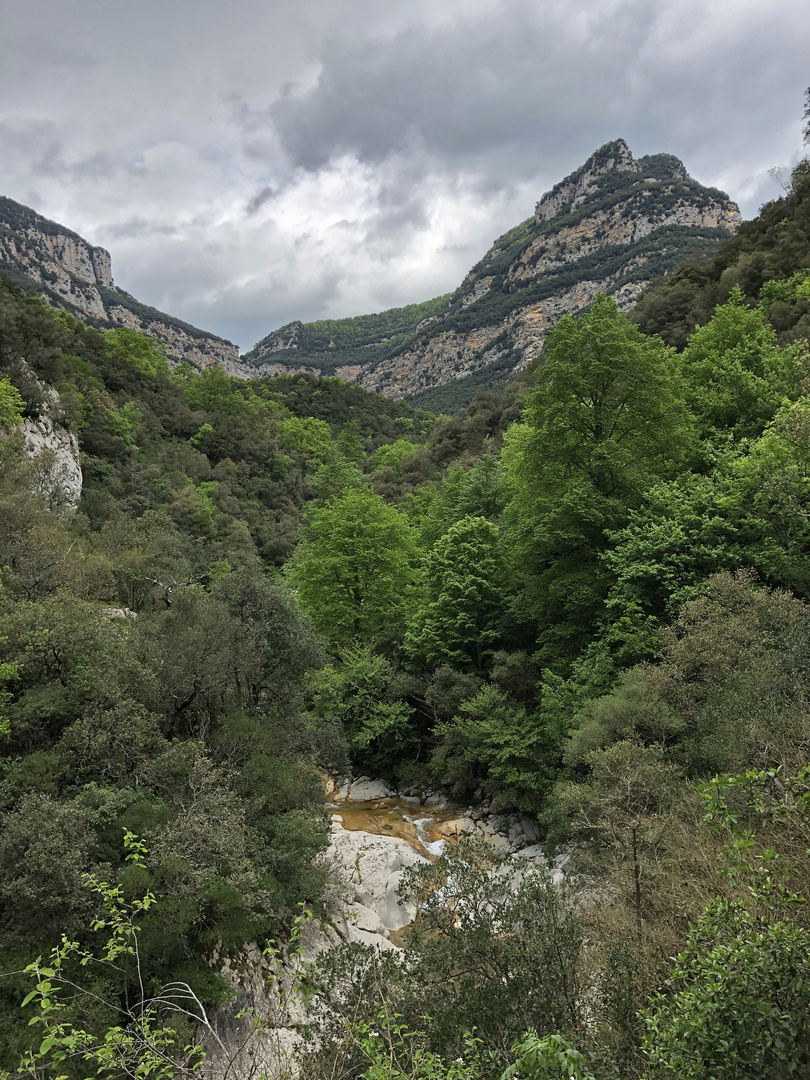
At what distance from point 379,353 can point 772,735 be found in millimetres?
198431

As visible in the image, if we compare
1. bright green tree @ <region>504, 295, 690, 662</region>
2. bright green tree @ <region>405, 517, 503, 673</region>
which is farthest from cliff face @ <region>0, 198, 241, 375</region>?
bright green tree @ <region>504, 295, 690, 662</region>

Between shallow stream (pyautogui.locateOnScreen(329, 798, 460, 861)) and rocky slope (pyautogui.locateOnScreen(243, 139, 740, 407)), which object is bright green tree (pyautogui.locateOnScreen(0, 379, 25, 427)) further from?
rocky slope (pyautogui.locateOnScreen(243, 139, 740, 407))

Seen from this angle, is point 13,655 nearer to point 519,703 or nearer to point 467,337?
point 519,703

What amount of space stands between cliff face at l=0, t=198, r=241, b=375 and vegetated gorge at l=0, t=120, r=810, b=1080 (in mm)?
110990

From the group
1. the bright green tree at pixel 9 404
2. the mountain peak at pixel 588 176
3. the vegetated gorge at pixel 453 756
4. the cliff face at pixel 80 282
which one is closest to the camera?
the vegetated gorge at pixel 453 756

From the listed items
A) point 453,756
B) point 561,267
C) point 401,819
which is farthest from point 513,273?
point 401,819

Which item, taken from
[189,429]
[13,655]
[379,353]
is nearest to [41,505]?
[13,655]

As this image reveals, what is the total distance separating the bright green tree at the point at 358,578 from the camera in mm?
22312

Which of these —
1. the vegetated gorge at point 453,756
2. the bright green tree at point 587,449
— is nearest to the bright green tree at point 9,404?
the vegetated gorge at point 453,756

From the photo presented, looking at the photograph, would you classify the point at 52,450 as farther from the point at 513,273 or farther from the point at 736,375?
the point at 513,273

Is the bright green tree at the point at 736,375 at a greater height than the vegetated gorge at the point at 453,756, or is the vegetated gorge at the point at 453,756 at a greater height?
the bright green tree at the point at 736,375

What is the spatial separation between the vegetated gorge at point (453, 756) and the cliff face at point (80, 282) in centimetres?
11099

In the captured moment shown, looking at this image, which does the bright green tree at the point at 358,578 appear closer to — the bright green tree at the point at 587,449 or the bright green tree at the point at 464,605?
the bright green tree at the point at 464,605

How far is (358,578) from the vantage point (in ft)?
74.8
